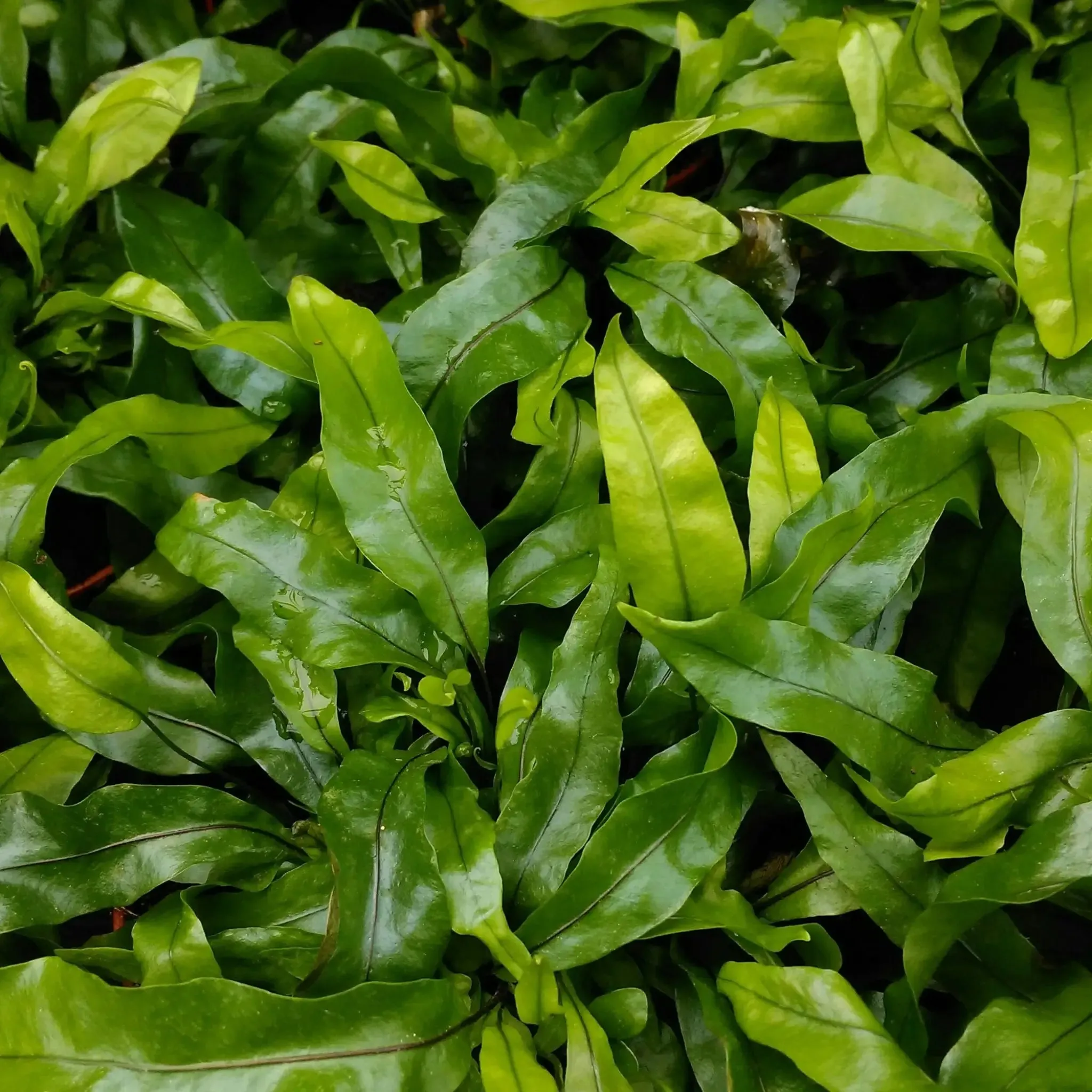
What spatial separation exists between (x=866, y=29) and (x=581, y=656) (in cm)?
61

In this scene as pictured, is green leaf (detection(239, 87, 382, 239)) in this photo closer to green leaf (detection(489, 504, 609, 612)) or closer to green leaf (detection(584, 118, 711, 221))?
green leaf (detection(584, 118, 711, 221))

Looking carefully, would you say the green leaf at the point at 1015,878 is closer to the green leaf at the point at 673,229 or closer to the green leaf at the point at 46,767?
the green leaf at the point at 673,229

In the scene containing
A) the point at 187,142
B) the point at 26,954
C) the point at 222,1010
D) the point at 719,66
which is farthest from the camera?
the point at 187,142

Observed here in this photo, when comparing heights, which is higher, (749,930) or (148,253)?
(148,253)

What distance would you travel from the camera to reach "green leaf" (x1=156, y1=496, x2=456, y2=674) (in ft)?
2.36

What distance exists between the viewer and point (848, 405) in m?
0.84

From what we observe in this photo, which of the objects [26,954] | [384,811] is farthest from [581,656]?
[26,954]

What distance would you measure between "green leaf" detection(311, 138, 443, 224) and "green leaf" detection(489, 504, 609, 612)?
342 millimetres

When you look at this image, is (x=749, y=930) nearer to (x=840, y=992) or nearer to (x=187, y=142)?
(x=840, y=992)

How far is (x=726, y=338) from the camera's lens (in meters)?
0.79

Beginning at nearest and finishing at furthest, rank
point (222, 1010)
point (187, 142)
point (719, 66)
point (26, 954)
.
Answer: point (222, 1010) < point (26, 954) < point (719, 66) < point (187, 142)

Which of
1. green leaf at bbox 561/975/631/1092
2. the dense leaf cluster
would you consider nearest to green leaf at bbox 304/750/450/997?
the dense leaf cluster

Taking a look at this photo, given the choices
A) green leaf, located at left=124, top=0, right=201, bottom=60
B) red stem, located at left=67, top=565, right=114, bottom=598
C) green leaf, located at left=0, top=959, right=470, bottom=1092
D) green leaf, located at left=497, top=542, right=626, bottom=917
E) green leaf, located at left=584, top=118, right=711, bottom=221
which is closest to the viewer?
green leaf, located at left=0, top=959, right=470, bottom=1092

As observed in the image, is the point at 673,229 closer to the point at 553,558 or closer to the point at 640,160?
the point at 640,160
